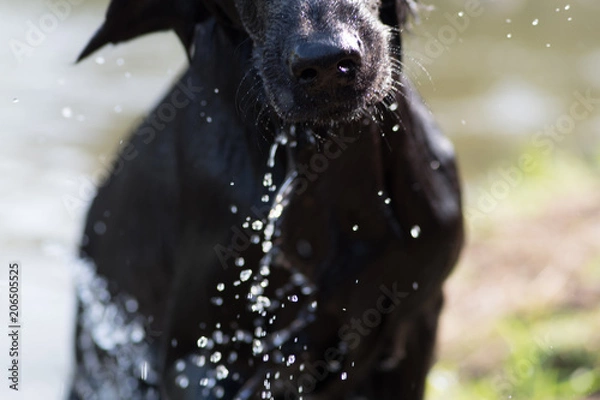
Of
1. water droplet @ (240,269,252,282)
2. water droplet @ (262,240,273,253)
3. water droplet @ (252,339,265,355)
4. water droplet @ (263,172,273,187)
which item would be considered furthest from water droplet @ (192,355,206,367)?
water droplet @ (263,172,273,187)

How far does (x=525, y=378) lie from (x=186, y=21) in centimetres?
192

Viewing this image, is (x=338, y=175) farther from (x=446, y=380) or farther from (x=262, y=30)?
(x=446, y=380)

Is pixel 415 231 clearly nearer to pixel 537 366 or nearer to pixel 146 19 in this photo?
pixel 146 19

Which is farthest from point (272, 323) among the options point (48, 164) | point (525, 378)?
point (48, 164)

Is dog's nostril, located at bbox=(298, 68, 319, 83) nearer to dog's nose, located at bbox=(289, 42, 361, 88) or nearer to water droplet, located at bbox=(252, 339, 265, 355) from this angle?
dog's nose, located at bbox=(289, 42, 361, 88)

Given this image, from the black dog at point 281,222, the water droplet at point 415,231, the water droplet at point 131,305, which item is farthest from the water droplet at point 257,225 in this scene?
the water droplet at point 131,305

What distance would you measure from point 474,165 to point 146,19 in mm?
3676

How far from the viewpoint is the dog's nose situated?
127 inches

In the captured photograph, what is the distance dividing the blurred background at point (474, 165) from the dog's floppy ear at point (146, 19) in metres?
0.71

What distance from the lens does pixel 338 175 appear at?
399 centimetres

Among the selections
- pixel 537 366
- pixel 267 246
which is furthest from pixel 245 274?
pixel 537 366

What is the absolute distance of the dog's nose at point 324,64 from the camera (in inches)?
127

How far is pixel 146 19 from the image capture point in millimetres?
4102

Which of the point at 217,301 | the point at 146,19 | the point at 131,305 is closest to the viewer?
the point at 217,301
